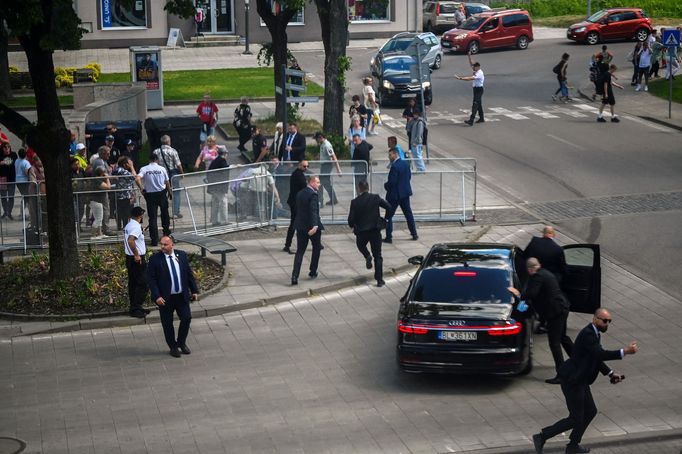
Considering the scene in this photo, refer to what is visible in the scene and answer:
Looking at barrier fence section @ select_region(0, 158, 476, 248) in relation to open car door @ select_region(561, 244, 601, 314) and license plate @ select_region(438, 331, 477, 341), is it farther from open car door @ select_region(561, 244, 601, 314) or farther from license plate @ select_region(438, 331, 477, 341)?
license plate @ select_region(438, 331, 477, 341)

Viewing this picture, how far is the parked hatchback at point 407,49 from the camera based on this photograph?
3962cm

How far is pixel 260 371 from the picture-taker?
14469 mm

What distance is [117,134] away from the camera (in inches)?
1042

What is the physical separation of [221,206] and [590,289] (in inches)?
340

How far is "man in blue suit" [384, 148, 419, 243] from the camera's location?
2055 centimetres

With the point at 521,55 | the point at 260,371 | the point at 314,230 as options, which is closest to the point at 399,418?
the point at 260,371

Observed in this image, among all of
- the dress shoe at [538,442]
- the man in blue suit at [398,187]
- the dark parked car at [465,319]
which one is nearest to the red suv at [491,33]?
the man in blue suit at [398,187]

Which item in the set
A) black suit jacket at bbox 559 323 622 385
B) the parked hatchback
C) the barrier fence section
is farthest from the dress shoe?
the parked hatchback

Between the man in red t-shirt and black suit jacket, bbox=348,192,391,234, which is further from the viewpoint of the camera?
the man in red t-shirt

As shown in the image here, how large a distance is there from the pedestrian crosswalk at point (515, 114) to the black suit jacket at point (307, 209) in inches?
622

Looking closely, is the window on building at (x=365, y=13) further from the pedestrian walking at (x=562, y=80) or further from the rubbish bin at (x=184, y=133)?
the rubbish bin at (x=184, y=133)

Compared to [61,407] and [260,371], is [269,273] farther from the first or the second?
[61,407]

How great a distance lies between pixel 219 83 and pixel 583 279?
2839 cm

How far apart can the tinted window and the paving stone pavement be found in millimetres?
1060
